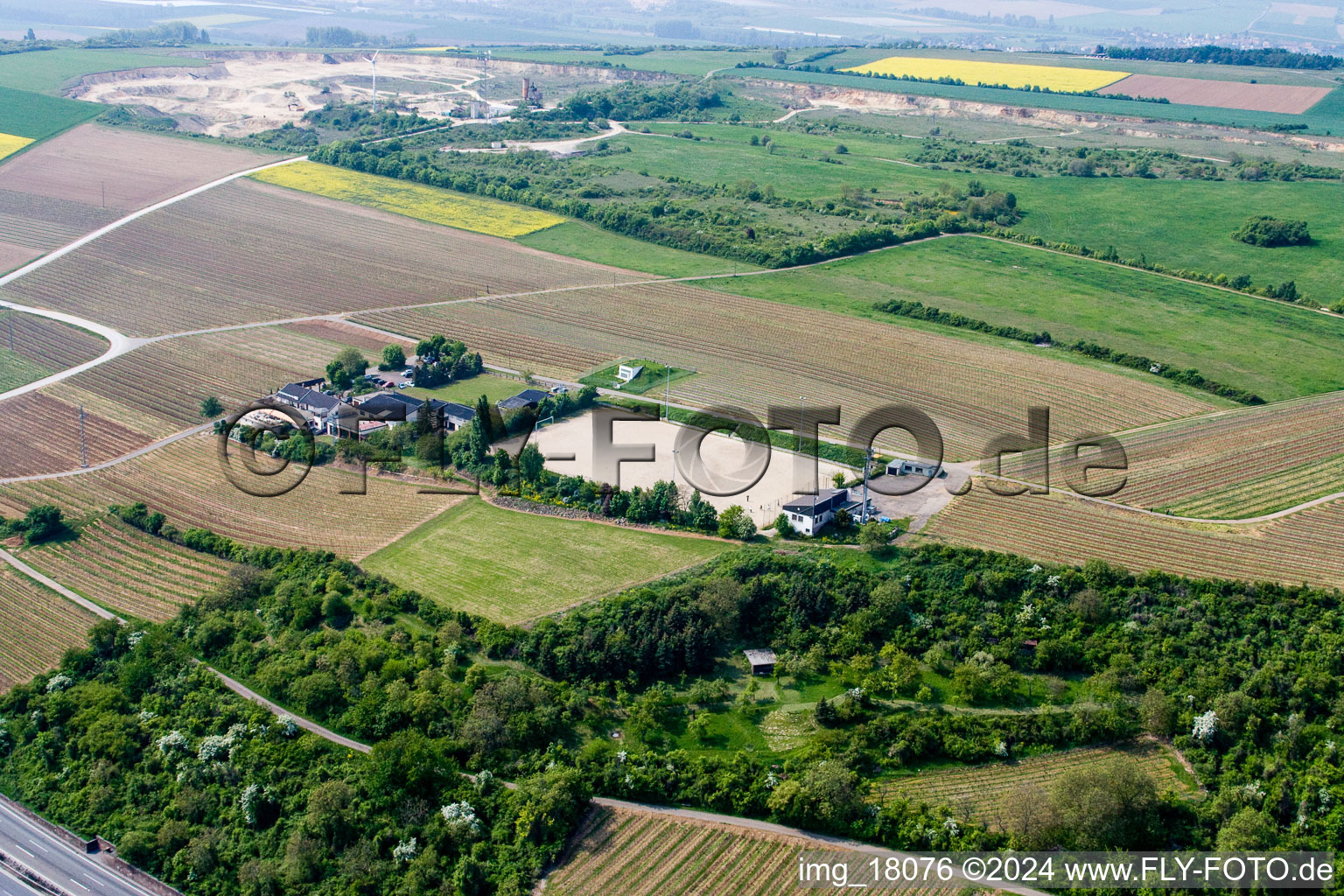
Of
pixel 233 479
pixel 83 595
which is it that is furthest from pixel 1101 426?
pixel 83 595

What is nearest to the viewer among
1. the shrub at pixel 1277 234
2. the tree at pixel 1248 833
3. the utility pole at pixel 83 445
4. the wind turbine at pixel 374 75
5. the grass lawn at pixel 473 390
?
the tree at pixel 1248 833

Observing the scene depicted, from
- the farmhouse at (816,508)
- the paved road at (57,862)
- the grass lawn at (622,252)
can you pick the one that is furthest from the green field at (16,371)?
the farmhouse at (816,508)

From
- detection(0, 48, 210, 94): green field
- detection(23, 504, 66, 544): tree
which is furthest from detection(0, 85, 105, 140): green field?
detection(23, 504, 66, 544): tree

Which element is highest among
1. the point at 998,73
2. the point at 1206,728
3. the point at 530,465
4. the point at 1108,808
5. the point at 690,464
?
the point at 998,73

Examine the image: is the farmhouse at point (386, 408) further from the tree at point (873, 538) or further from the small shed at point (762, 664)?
the small shed at point (762, 664)

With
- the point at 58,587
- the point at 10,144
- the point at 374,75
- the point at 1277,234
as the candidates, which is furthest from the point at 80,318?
the point at 374,75

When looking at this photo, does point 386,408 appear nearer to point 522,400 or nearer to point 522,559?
point 522,400

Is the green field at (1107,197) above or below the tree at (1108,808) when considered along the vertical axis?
above
